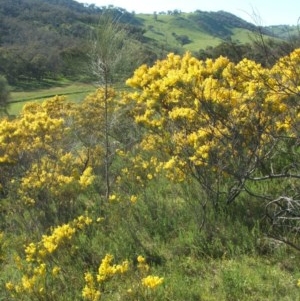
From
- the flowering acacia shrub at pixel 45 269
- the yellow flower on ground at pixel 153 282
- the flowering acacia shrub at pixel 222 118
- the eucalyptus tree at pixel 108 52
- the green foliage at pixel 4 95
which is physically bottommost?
the green foliage at pixel 4 95

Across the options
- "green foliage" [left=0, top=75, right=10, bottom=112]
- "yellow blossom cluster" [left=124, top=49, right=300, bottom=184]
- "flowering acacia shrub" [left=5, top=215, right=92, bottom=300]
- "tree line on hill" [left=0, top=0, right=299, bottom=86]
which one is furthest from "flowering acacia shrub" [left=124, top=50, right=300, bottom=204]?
"green foliage" [left=0, top=75, right=10, bottom=112]

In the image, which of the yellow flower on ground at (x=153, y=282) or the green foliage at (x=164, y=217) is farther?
the green foliage at (x=164, y=217)

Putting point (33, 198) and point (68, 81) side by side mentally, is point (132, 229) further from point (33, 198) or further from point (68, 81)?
point (68, 81)

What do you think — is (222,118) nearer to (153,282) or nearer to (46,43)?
(153,282)

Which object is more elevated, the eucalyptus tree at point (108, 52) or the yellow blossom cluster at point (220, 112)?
the eucalyptus tree at point (108, 52)

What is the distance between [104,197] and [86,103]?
4.79 meters

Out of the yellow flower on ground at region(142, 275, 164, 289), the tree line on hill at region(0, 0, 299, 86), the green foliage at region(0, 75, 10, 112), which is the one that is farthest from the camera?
the green foliage at region(0, 75, 10, 112)

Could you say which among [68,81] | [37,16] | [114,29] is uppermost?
[37,16]

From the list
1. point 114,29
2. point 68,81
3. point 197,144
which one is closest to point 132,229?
point 197,144

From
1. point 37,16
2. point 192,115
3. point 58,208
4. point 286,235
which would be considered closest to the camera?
point 286,235

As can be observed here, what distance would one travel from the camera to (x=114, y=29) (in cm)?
728

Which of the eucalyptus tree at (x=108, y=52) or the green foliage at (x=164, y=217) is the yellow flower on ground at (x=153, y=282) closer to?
the green foliage at (x=164, y=217)

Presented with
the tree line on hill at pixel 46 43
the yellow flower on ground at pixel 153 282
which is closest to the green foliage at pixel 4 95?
the tree line on hill at pixel 46 43

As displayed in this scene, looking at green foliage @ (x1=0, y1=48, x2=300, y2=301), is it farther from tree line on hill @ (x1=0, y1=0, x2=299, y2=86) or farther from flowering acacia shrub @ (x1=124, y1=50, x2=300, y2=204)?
tree line on hill @ (x1=0, y1=0, x2=299, y2=86)
